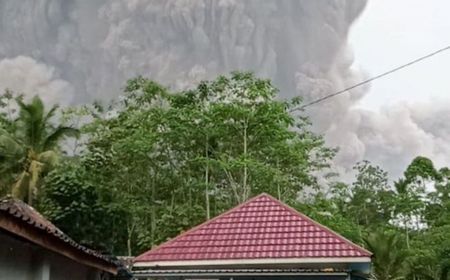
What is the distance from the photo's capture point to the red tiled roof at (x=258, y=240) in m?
9.20

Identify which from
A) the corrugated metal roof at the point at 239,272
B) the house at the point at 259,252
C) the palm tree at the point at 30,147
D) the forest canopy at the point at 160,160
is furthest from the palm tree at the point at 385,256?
the corrugated metal roof at the point at 239,272

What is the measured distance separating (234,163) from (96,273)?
10.4 m

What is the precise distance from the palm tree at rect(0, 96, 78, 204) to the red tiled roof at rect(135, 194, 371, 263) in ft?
43.3

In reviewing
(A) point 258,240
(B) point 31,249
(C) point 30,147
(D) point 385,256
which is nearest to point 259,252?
(A) point 258,240

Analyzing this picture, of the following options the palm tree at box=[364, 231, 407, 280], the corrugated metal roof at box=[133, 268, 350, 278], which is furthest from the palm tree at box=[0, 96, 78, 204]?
the palm tree at box=[364, 231, 407, 280]

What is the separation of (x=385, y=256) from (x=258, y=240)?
756 inches

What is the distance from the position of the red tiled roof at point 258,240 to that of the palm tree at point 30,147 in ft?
43.3

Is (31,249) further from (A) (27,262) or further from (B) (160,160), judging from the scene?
(B) (160,160)

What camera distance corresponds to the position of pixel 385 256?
27.3 meters

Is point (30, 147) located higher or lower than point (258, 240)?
higher

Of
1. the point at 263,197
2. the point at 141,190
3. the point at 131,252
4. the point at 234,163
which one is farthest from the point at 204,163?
the point at 263,197

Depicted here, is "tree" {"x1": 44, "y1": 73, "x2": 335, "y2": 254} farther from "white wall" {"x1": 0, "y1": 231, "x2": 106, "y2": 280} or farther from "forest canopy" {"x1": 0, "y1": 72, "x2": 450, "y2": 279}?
"white wall" {"x1": 0, "y1": 231, "x2": 106, "y2": 280}

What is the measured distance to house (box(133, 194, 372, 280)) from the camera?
8930mm

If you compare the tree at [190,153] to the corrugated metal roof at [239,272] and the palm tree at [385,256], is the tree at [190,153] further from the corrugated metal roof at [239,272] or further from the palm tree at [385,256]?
the corrugated metal roof at [239,272]
